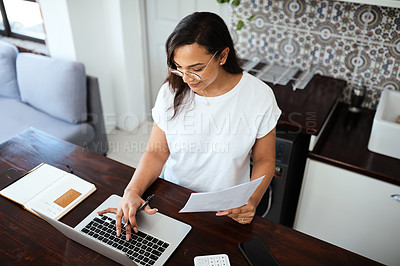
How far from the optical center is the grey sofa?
8.42 feet

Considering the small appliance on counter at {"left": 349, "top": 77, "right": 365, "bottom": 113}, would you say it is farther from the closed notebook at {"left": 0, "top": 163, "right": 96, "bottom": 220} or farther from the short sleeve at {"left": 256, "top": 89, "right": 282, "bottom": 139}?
the closed notebook at {"left": 0, "top": 163, "right": 96, "bottom": 220}

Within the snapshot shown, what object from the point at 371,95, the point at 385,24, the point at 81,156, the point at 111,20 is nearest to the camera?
the point at 81,156

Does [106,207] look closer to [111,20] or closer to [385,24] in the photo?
[385,24]

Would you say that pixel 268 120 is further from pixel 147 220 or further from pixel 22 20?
pixel 22 20

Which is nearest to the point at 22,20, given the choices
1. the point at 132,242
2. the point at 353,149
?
the point at 132,242

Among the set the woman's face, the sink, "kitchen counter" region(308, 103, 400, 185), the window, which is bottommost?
"kitchen counter" region(308, 103, 400, 185)

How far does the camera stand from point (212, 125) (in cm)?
147

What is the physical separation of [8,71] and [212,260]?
2.45 metres

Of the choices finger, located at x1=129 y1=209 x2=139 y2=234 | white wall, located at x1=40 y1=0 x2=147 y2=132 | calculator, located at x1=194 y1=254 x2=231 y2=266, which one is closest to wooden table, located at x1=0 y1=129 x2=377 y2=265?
calculator, located at x1=194 y1=254 x2=231 y2=266

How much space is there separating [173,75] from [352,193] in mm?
1150

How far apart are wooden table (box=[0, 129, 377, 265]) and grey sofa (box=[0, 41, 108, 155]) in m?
1.16

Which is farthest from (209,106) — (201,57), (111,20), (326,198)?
(111,20)

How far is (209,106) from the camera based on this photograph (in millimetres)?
1451

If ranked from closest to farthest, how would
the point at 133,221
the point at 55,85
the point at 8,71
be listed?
1. the point at 133,221
2. the point at 55,85
3. the point at 8,71
